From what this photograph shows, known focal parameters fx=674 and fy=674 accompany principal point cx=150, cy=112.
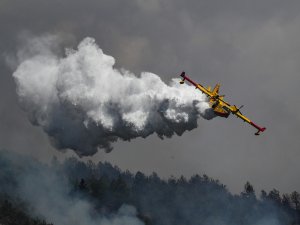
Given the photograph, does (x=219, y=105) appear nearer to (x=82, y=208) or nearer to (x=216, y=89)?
(x=216, y=89)

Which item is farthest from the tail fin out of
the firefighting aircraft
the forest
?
→ the forest

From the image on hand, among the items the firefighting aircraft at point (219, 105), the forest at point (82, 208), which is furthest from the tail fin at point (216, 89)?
the forest at point (82, 208)

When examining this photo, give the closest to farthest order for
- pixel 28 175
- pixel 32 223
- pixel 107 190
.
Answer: pixel 32 223, pixel 28 175, pixel 107 190

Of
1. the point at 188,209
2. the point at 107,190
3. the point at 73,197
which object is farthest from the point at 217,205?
the point at 73,197

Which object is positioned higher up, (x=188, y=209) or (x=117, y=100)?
(x=188, y=209)

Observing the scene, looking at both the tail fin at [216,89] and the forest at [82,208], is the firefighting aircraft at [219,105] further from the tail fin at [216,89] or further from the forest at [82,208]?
the forest at [82,208]

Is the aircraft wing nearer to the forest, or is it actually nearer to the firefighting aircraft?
the firefighting aircraft

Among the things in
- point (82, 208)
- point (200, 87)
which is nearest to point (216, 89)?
point (200, 87)

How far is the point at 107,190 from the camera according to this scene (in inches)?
7047

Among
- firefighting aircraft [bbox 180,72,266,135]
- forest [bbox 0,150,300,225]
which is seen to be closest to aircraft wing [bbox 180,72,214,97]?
firefighting aircraft [bbox 180,72,266,135]

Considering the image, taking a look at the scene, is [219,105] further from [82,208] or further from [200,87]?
[82,208]

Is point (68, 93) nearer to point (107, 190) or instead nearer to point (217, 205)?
point (107, 190)

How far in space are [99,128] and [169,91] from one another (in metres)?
13.1

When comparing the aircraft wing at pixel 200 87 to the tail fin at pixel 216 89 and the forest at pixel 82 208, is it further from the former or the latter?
the forest at pixel 82 208
